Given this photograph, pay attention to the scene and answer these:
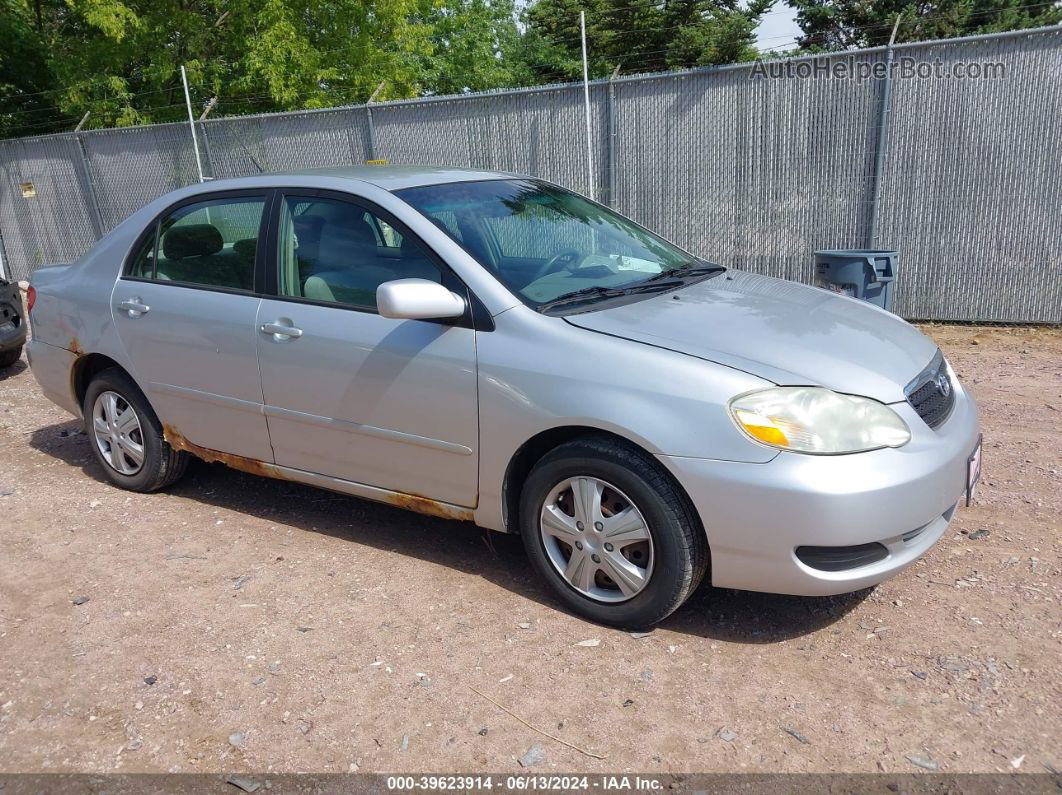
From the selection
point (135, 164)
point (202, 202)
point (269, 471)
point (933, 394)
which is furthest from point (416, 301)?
point (135, 164)

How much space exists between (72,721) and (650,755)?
1.94m

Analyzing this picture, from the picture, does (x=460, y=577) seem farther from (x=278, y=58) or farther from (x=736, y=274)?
(x=278, y=58)

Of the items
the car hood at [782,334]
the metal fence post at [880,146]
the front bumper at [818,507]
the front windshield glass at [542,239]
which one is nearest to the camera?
the front bumper at [818,507]

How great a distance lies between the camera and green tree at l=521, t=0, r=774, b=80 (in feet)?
90.0

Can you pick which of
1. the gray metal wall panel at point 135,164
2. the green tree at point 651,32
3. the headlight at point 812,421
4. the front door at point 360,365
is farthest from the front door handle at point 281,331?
the green tree at point 651,32

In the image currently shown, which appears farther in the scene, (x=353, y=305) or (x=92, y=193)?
(x=92, y=193)

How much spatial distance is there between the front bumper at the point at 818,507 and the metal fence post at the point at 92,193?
13231 millimetres

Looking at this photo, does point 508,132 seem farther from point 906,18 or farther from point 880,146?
point 906,18

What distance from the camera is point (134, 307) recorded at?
461 centimetres

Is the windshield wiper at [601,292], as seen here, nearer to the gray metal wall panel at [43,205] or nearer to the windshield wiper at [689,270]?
the windshield wiper at [689,270]

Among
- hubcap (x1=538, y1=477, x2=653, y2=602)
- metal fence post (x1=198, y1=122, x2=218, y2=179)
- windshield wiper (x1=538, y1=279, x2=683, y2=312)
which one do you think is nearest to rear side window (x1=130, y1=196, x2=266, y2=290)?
windshield wiper (x1=538, y1=279, x2=683, y2=312)

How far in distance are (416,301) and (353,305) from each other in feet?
1.89

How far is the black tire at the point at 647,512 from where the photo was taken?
3.11m

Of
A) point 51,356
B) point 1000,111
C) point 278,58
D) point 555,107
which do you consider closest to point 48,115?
point 278,58
